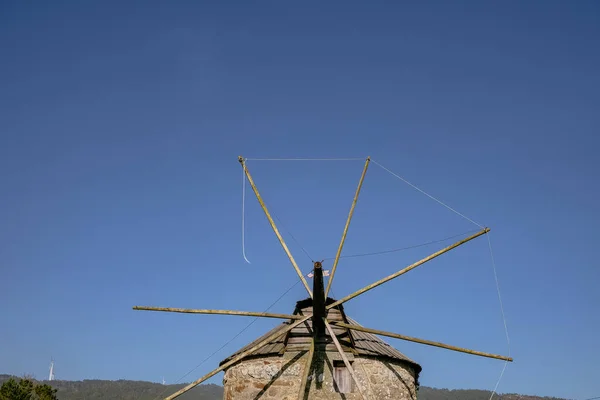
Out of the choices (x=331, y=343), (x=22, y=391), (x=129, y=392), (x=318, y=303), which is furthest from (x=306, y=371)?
(x=129, y=392)

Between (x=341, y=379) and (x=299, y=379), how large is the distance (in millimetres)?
996

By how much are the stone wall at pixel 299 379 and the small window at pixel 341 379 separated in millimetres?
90

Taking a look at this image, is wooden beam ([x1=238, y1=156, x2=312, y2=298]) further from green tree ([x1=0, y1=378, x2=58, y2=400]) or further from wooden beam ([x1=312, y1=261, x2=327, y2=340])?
green tree ([x1=0, y1=378, x2=58, y2=400])

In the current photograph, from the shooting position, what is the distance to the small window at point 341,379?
40.8 ft

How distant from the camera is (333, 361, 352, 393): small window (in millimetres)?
12445

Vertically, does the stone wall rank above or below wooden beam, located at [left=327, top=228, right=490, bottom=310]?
below

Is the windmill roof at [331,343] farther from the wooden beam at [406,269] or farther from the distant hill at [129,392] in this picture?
the distant hill at [129,392]

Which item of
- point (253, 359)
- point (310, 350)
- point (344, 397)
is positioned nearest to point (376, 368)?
point (344, 397)

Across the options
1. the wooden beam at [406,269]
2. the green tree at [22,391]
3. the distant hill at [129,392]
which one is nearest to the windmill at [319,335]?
the wooden beam at [406,269]

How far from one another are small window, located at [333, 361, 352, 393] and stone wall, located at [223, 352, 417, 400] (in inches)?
3.5

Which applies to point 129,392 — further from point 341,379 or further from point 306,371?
point 306,371

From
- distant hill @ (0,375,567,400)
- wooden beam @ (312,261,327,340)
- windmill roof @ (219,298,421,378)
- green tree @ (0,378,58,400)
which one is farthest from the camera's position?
distant hill @ (0,375,567,400)

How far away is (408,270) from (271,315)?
331 centimetres

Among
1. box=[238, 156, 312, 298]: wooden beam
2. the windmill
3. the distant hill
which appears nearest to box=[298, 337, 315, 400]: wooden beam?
the windmill
